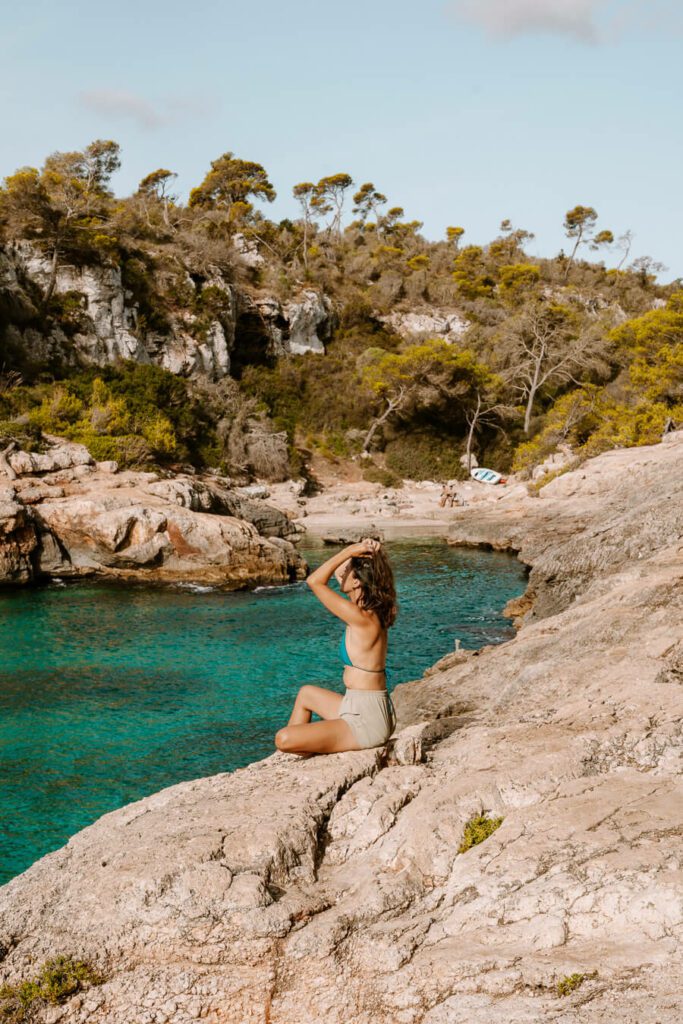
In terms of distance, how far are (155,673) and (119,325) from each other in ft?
106

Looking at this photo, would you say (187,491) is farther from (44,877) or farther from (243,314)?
(243,314)

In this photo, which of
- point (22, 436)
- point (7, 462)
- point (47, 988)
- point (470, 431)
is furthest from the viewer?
point (470, 431)

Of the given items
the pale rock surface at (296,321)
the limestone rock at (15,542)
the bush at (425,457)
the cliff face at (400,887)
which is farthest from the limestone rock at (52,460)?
the pale rock surface at (296,321)

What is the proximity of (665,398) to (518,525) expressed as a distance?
1463cm

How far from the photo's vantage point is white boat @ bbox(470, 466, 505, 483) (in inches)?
1831

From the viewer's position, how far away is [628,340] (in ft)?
152

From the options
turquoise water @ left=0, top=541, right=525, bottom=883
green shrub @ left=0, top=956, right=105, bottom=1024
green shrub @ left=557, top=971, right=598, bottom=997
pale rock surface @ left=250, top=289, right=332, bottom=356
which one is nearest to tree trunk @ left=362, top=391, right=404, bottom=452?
pale rock surface @ left=250, top=289, right=332, bottom=356

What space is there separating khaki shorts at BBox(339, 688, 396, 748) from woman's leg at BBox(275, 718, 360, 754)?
60mm

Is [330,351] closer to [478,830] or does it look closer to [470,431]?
[470,431]

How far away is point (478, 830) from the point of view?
500 centimetres

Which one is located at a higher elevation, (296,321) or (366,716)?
(296,321)

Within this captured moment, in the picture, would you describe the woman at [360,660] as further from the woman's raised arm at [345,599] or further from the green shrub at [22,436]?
the green shrub at [22,436]

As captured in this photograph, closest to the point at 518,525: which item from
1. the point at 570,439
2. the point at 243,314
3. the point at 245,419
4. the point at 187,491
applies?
the point at 187,491

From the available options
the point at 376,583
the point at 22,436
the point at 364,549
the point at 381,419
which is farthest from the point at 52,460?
A: the point at 376,583
